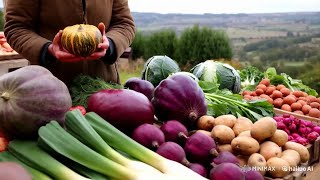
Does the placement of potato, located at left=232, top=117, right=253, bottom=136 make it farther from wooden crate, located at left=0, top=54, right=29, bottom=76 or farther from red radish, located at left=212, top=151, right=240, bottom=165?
wooden crate, located at left=0, top=54, right=29, bottom=76

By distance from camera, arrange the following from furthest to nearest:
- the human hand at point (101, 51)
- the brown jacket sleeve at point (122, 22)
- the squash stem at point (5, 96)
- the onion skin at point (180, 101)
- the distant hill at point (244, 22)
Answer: the distant hill at point (244, 22) < the brown jacket sleeve at point (122, 22) < the human hand at point (101, 51) < the onion skin at point (180, 101) < the squash stem at point (5, 96)

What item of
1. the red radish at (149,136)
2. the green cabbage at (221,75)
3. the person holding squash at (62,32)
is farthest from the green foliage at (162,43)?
the red radish at (149,136)

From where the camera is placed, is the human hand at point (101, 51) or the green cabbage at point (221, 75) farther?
the green cabbage at point (221, 75)

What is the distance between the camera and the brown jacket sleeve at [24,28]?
2.27 m

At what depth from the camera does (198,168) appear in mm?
1470

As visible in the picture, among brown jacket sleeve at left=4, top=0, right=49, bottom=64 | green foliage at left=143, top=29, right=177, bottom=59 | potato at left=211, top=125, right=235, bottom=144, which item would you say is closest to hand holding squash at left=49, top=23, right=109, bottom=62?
brown jacket sleeve at left=4, top=0, right=49, bottom=64

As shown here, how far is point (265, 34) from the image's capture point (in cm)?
796

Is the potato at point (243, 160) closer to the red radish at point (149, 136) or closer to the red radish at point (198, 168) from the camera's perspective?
the red radish at point (198, 168)

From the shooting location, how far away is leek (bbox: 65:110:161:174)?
4.34ft

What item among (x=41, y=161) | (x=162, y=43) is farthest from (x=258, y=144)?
(x=162, y=43)

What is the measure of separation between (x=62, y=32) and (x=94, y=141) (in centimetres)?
93

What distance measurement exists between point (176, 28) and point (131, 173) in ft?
31.0

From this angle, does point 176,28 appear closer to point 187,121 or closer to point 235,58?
point 235,58

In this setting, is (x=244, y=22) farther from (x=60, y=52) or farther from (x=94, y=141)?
(x=94, y=141)
